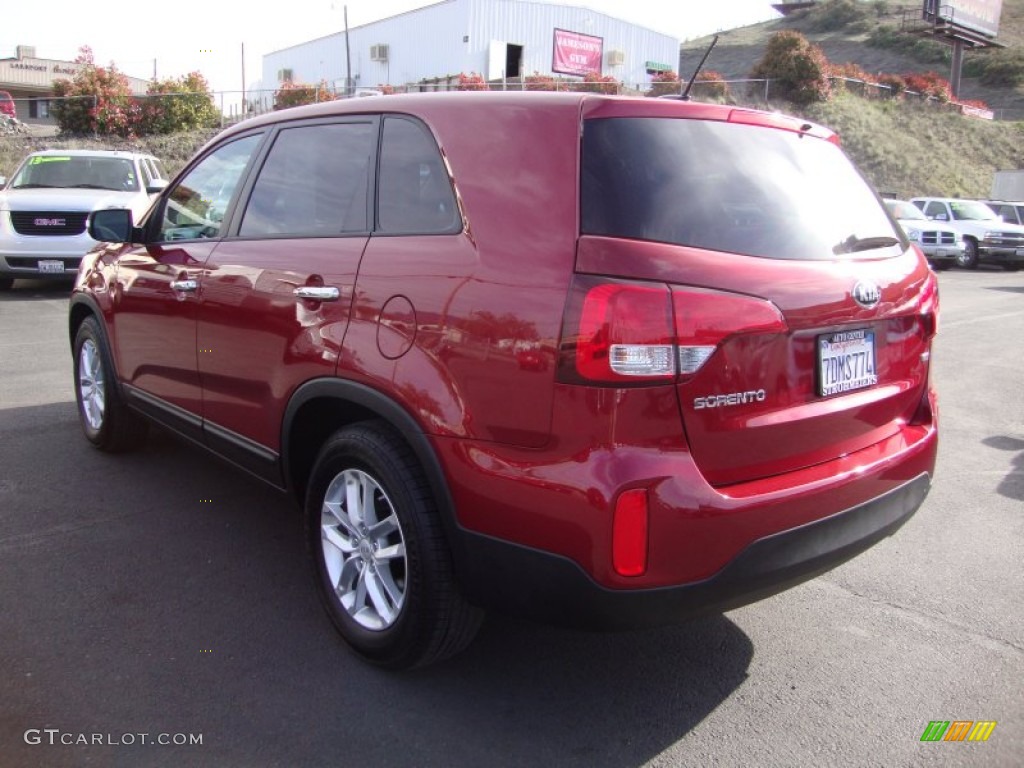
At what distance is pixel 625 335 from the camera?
2201 mm

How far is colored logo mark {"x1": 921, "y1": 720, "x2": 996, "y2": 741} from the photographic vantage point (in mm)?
2619

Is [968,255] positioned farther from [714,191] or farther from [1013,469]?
[714,191]

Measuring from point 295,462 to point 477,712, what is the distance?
115 centimetres

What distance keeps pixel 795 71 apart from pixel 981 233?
15.8m

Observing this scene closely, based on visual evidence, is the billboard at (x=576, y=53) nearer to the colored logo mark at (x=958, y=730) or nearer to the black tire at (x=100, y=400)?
the black tire at (x=100, y=400)

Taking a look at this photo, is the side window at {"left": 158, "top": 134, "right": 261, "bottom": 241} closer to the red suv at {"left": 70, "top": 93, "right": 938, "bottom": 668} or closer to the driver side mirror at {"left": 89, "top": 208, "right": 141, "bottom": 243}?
the driver side mirror at {"left": 89, "top": 208, "right": 141, "bottom": 243}

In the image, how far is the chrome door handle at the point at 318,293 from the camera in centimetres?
288

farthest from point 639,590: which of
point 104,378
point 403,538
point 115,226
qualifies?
point 104,378

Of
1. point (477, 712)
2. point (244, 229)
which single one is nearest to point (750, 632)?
point (477, 712)

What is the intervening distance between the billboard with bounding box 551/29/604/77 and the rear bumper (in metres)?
42.4

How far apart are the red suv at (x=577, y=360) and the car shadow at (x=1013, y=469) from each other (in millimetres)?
2158

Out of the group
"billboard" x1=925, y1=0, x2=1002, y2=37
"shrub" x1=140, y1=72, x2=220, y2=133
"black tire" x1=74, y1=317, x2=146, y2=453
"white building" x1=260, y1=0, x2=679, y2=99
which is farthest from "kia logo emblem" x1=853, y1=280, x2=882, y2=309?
"billboard" x1=925, y1=0, x2=1002, y2=37

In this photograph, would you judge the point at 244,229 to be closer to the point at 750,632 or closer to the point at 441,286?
the point at 441,286

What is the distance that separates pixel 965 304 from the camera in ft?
45.7
